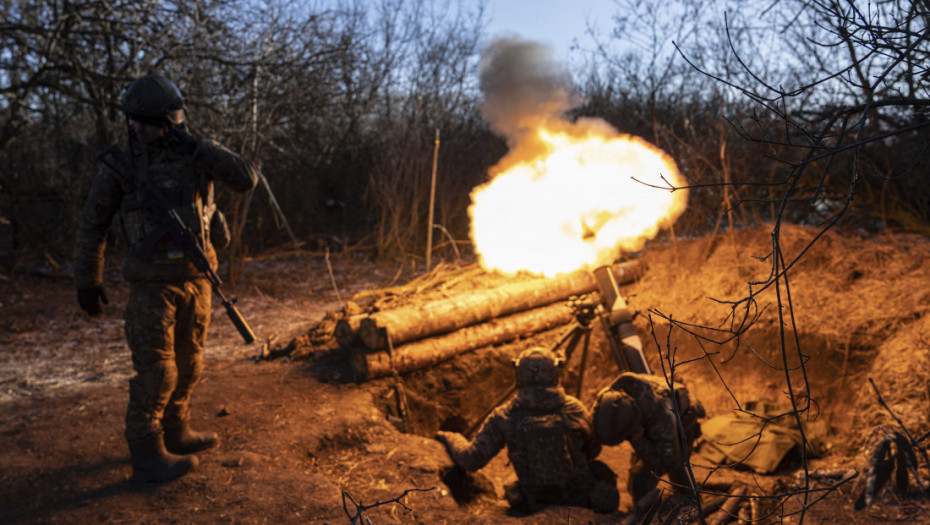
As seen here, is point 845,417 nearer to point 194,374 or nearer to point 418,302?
point 418,302

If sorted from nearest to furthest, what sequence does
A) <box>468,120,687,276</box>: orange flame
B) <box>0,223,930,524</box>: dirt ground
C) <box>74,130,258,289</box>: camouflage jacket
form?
<box>0,223,930,524</box>: dirt ground → <box>74,130,258,289</box>: camouflage jacket → <box>468,120,687,276</box>: orange flame

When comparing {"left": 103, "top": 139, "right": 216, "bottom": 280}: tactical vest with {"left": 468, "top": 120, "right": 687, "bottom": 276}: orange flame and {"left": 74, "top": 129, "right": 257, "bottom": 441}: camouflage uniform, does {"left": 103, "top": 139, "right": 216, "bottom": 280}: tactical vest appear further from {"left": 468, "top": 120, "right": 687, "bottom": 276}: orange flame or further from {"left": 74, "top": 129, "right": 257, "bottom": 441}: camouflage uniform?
{"left": 468, "top": 120, "right": 687, "bottom": 276}: orange flame

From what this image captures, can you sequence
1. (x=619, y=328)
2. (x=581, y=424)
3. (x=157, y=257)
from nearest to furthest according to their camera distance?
(x=157, y=257) → (x=581, y=424) → (x=619, y=328)

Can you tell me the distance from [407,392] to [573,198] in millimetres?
2663

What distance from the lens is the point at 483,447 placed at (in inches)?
175

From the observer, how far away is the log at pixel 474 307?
5951 millimetres

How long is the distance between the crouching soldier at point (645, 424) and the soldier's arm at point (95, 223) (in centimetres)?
357

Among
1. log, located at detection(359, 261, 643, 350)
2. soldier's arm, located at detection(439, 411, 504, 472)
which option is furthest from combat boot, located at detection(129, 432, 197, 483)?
log, located at detection(359, 261, 643, 350)

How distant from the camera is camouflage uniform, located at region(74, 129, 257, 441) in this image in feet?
12.9

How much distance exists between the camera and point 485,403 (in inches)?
258

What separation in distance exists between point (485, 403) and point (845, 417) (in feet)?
11.2

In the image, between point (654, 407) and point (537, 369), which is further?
point (654, 407)

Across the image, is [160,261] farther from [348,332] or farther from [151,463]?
[348,332]

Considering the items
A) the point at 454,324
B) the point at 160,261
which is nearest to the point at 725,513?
the point at 454,324
